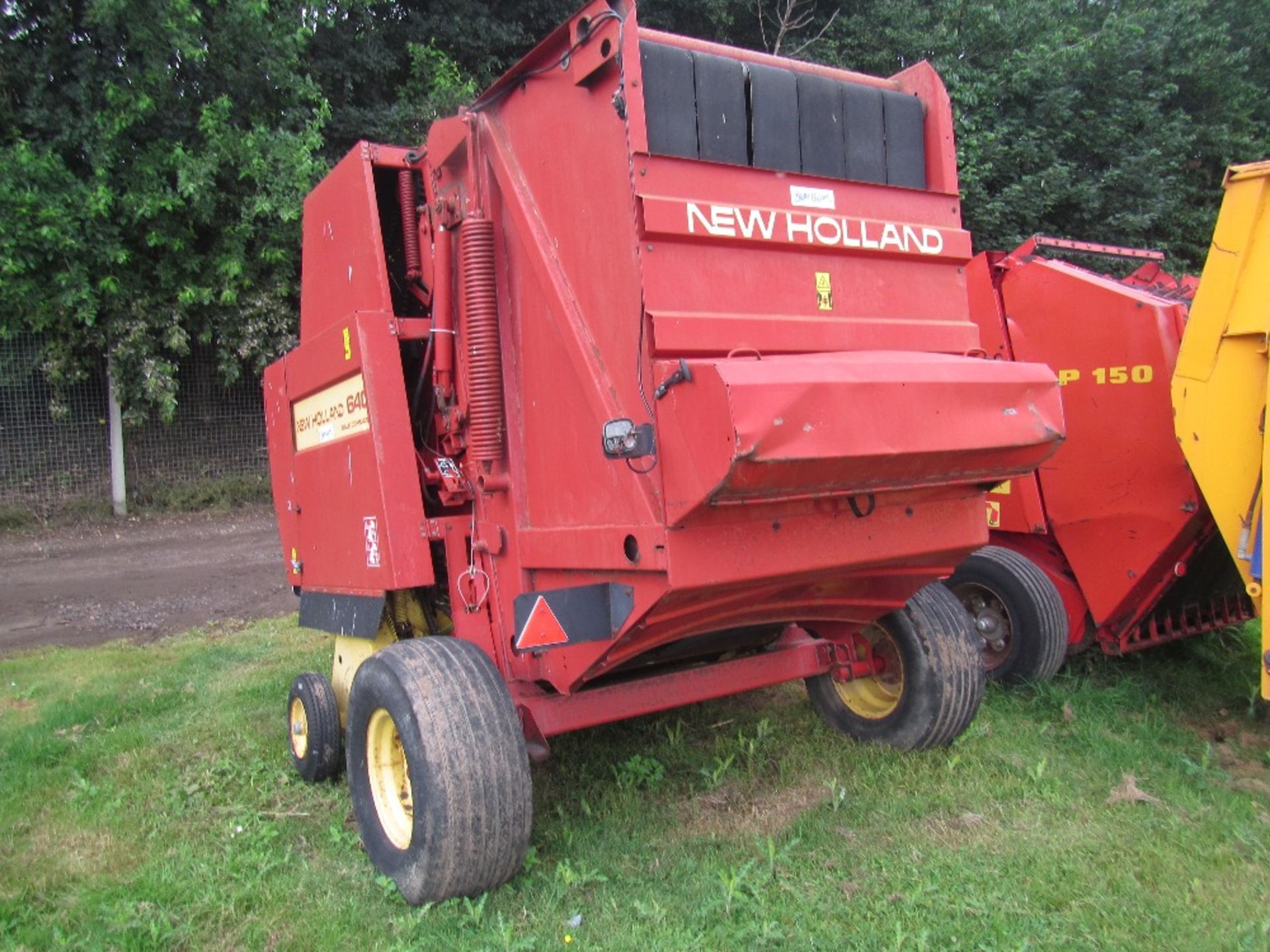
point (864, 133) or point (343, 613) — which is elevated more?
point (864, 133)

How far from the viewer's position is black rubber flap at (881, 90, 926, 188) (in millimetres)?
3480

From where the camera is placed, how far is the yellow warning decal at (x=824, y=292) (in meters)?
3.16

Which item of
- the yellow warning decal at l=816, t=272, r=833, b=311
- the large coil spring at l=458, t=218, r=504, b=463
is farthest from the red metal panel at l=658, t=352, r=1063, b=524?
the large coil spring at l=458, t=218, r=504, b=463

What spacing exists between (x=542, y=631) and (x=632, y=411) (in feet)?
2.59

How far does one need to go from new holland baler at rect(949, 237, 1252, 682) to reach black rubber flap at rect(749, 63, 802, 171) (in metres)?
2.21

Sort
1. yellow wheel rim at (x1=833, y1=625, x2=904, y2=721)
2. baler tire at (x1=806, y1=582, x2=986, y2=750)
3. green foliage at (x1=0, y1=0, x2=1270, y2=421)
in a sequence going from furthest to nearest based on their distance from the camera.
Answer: green foliage at (x1=0, y1=0, x2=1270, y2=421)
yellow wheel rim at (x1=833, y1=625, x2=904, y2=721)
baler tire at (x1=806, y1=582, x2=986, y2=750)

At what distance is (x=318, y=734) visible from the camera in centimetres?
Answer: 429

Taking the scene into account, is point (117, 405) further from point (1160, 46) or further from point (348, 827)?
point (1160, 46)

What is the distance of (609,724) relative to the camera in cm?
482

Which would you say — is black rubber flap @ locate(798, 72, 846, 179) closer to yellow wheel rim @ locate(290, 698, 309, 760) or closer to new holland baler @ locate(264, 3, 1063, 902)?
new holland baler @ locate(264, 3, 1063, 902)

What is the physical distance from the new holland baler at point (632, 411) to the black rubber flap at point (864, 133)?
1cm

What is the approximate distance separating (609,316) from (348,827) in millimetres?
2344

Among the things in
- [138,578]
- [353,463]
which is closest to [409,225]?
[353,463]

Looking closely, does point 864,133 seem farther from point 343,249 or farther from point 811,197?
point 343,249
